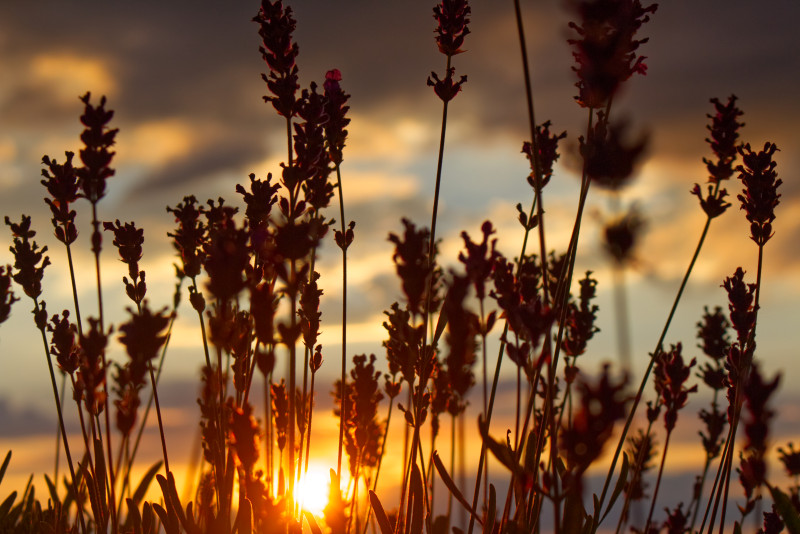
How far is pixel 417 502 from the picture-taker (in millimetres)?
3320

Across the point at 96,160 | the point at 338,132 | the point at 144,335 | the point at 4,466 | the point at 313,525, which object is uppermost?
the point at 338,132

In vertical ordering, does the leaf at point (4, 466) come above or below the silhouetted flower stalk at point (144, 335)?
above

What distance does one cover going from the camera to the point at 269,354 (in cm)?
211

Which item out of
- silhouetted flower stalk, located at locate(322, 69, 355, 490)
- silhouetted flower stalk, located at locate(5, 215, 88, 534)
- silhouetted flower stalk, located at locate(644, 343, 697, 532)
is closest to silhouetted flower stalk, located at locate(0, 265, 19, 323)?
silhouetted flower stalk, located at locate(5, 215, 88, 534)

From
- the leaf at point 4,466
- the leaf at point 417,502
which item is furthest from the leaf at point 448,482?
the leaf at point 4,466

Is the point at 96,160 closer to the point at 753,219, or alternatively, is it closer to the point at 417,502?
the point at 417,502

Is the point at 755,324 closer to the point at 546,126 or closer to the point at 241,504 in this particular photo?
the point at 546,126

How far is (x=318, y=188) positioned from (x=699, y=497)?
3.07m

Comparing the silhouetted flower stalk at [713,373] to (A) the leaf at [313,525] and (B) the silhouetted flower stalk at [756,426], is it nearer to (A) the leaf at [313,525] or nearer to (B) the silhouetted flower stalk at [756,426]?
(B) the silhouetted flower stalk at [756,426]

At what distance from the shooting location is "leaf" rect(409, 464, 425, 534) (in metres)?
3.00

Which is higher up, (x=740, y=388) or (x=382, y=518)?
(x=740, y=388)

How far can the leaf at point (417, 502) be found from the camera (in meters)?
3.00

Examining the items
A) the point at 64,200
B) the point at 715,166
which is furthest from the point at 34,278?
the point at 715,166

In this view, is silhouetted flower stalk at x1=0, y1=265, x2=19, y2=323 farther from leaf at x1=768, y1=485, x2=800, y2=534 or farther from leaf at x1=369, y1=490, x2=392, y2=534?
leaf at x1=768, y1=485, x2=800, y2=534
